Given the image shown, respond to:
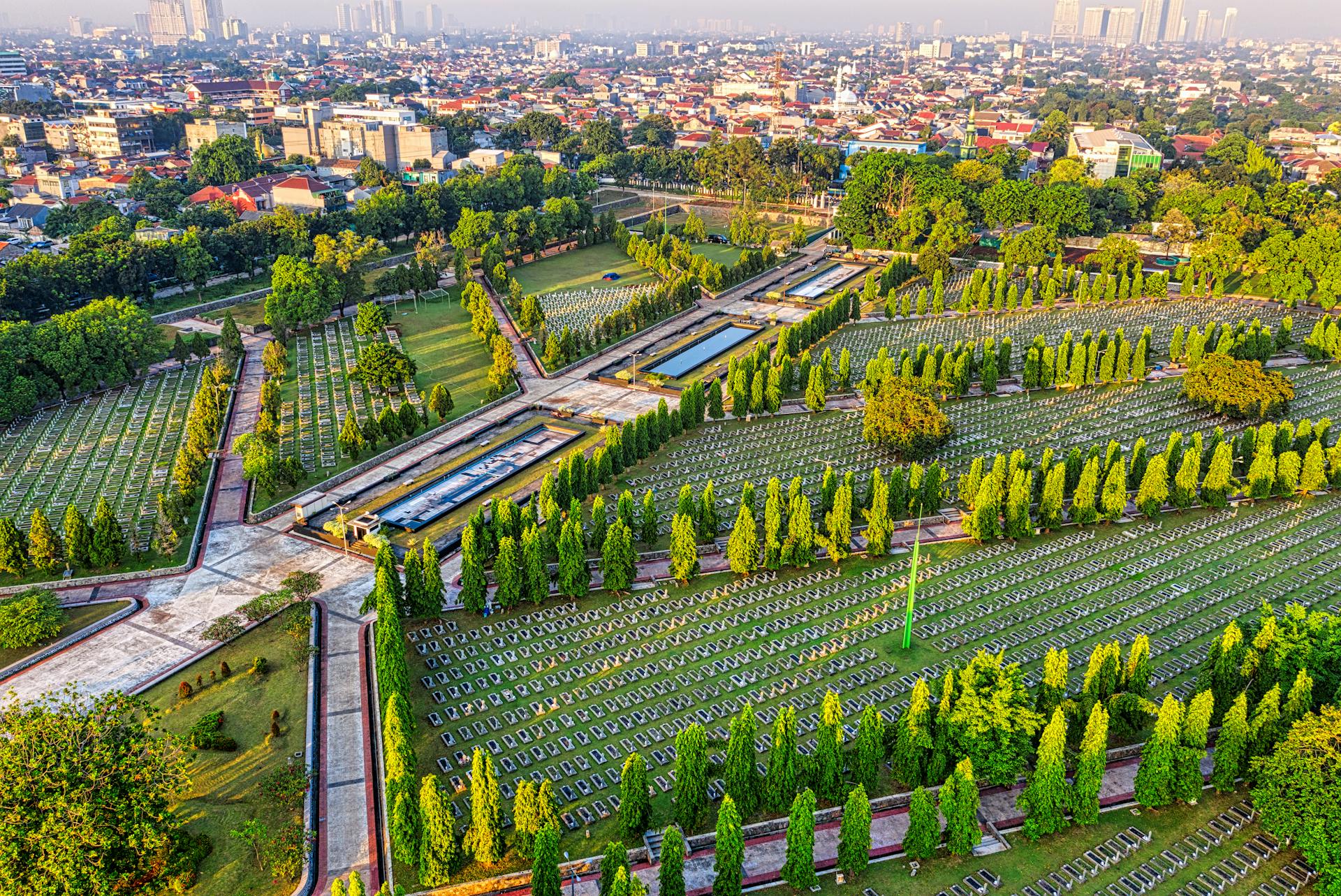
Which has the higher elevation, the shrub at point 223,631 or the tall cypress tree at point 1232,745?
the tall cypress tree at point 1232,745

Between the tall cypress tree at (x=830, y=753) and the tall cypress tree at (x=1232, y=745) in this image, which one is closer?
the tall cypress tree at (x=830, y=753)

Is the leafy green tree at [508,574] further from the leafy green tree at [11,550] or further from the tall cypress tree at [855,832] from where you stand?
the leafy green tree at [11,550]

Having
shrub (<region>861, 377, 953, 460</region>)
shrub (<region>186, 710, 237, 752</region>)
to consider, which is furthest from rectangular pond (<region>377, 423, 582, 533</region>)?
shrub (<region>861, 377, 953, 460</region>)

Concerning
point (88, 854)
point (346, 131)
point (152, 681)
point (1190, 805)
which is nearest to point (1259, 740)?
point (1190, 805)

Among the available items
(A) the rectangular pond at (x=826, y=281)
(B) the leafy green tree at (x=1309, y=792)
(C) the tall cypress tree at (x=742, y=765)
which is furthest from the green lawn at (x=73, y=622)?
(A) the rectangular pond at (x=826, y=281)

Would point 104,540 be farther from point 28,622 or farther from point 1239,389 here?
point 1239,389

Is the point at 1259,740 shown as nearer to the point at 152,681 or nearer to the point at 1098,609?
the point at 1098,609

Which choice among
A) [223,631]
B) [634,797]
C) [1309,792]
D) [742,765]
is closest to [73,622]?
[223,631]
